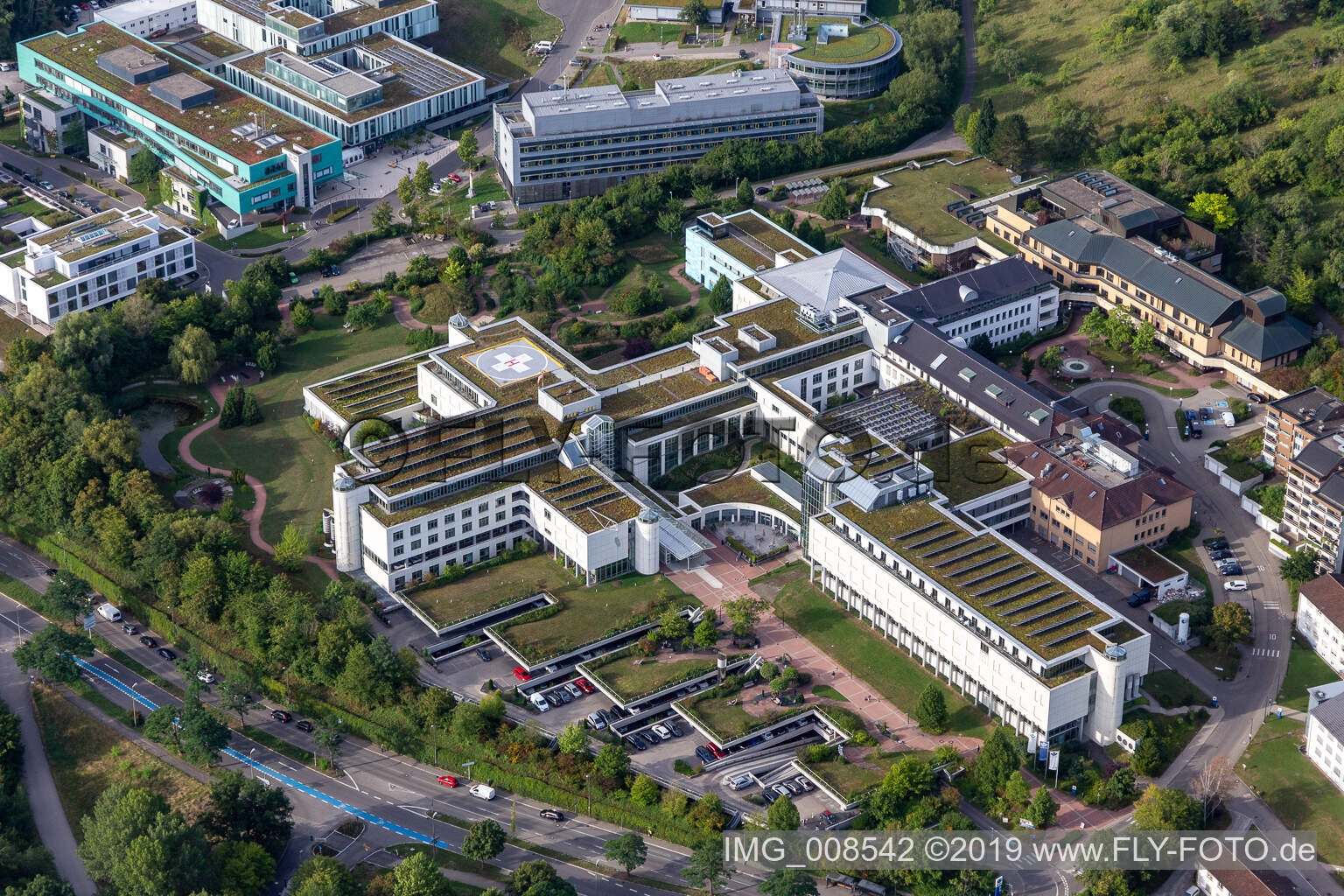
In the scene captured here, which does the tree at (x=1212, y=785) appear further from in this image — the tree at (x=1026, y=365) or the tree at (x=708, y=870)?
the tree at (x=1026, y=365)

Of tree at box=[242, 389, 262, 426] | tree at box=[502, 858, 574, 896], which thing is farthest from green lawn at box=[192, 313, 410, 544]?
tree at box=[502, 858, 574, 896]

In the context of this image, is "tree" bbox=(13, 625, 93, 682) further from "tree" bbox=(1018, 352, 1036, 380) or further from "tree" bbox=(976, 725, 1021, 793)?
"tree" bbox=(1018, 352, 1036, 380)

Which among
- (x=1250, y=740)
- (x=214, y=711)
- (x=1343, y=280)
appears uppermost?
(x=1343, y=280)

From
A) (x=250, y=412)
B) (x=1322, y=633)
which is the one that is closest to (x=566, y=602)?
(x=250, y=412)

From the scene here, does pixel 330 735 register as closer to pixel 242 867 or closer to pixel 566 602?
pixel 242 867

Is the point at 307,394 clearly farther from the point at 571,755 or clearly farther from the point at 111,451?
the point at 571,755

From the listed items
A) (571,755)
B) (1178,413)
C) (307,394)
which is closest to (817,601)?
(571,755)
